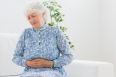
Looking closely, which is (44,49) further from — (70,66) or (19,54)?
(70,66)

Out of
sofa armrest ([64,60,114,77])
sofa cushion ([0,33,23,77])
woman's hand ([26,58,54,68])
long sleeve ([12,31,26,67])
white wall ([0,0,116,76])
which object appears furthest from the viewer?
white wall ([0,0,116,76])

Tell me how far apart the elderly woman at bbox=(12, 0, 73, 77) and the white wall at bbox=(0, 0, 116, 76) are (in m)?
1.39

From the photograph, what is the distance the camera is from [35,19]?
5.82 ft

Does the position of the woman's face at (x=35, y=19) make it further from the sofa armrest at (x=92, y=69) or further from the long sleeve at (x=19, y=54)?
the sofa armrest at (x=92, y=69)

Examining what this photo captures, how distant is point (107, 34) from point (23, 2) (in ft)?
4.36

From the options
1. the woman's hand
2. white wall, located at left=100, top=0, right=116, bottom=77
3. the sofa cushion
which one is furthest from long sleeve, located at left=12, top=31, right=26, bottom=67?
white wall, located at left=100, top=0, right=116, bottom=77

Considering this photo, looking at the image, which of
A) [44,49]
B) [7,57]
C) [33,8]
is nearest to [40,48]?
[44,49]

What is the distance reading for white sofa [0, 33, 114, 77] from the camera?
1.95 metres

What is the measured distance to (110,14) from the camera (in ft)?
11.0

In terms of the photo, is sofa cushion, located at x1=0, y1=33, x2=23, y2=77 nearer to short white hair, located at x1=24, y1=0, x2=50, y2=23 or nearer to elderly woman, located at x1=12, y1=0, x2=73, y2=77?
elderly woman, located at x1=12, y1=0, x2=73, y2=77

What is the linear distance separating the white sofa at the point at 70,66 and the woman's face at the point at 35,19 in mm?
578

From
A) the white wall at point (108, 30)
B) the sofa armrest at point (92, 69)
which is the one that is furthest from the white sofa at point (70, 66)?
the white wall at point (108, 30)

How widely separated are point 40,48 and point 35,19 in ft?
0.74

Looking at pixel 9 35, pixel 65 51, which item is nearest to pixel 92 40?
pixel 9 35
